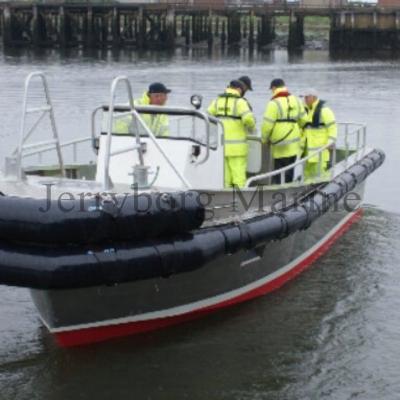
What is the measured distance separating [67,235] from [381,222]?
19.8ft

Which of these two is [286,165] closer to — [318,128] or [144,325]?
[318,128]

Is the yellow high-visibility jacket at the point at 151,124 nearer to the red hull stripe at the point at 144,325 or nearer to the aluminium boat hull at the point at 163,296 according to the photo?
the aluminium boat hull at the point at 163,296

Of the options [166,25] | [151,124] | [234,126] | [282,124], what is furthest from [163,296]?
[166,25]

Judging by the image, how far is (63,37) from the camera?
4788 cm

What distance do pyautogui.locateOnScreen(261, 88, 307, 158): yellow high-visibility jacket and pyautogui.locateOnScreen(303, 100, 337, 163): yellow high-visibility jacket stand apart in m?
0.55

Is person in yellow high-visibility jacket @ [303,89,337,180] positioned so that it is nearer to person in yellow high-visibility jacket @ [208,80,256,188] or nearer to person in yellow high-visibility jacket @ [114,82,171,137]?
person in yellow high-visibility jacket @ [208,80,256,188]

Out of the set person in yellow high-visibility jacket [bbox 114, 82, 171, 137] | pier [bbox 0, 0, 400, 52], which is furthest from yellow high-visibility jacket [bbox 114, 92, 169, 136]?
pier [bbox 0, 0, 400, 52]

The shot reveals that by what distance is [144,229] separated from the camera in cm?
648

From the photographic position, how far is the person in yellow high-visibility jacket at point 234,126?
335 inches

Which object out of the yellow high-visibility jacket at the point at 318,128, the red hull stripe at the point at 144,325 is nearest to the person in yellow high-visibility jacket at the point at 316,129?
the yellow high-visibility jacket at the point at 318,128

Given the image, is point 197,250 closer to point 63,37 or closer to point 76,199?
point 76,199

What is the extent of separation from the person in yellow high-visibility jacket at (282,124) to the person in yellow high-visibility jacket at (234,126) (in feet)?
1.28

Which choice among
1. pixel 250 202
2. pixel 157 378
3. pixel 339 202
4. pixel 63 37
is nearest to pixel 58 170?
pixel 250 202

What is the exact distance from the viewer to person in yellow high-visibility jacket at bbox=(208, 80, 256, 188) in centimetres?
852
